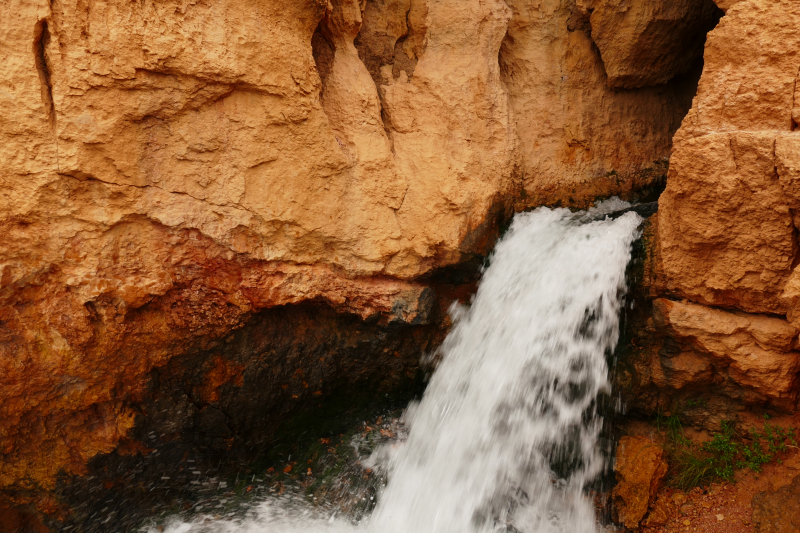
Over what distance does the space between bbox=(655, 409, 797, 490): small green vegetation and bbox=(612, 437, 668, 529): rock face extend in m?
0.10

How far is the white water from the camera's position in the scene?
356 cm

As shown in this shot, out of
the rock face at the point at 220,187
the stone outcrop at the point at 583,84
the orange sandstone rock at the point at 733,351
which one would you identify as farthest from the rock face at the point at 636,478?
the stone outcrop at the point at 583,84

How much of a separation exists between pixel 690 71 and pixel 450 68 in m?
2.56

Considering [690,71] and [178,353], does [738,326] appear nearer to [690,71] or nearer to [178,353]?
[690,71]

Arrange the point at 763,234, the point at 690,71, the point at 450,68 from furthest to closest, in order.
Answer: the point at 690,71 → the point at 450,68 → the point at 763,234

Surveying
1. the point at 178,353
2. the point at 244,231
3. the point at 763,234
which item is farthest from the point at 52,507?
the point at 763,234

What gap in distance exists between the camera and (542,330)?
3.80 m

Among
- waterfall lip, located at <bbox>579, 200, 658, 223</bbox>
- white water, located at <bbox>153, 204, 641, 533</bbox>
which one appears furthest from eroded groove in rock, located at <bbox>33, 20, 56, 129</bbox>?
waterfall lip, located at <bbox>579, 200, 658, 223</bbox>

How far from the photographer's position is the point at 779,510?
3045 millimetres

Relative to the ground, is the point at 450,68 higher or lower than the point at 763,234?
higher

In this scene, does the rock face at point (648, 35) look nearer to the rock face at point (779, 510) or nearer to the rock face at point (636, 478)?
the rock face at point (636, 478)

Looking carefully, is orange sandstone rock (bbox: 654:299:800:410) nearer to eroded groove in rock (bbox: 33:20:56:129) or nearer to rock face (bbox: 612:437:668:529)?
rock face (bbox: 612:437:668:529)

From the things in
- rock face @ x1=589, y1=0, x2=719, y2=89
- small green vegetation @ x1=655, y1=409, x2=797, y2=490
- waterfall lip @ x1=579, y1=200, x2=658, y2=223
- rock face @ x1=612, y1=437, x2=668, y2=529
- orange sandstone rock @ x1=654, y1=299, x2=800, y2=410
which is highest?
rock face @ x1=589, y1=0, x2=719, y2=89

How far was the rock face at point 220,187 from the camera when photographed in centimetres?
299
